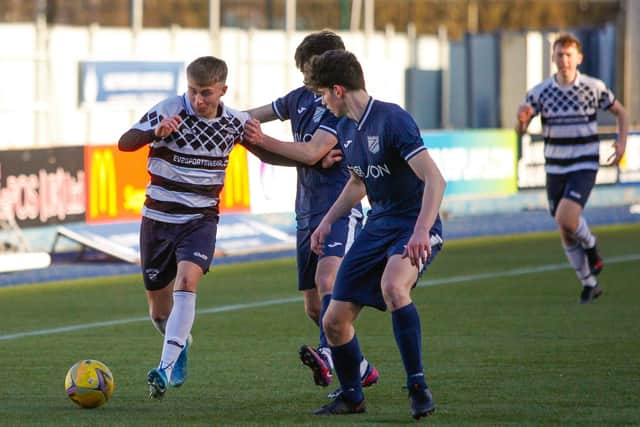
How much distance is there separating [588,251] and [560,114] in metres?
1.19

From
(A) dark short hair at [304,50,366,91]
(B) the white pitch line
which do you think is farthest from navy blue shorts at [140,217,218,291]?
(B) the white pitch line

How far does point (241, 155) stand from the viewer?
18.4m

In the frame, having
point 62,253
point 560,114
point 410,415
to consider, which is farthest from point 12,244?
point 410,415

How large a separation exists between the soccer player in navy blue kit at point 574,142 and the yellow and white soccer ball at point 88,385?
618 cm

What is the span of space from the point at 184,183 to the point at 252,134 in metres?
0.46

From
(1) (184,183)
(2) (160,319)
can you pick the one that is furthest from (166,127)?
(2) (160,319)

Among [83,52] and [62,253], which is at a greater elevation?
[83,52]

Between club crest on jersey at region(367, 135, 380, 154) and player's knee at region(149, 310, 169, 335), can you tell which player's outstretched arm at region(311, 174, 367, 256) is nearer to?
club crest on jersey at region(367, 135, 380, 154)

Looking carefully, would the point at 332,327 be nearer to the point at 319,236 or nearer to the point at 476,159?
the point at 319,236

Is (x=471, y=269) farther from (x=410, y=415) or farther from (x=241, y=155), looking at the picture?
(x=410, y=415)

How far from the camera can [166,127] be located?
816 centimetres

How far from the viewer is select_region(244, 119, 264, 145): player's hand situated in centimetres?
856

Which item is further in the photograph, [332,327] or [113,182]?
[113,182]

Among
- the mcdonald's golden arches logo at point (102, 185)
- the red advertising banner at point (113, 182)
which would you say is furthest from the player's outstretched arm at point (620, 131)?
the mcdonald's golden arches logo at point (102, 185)
